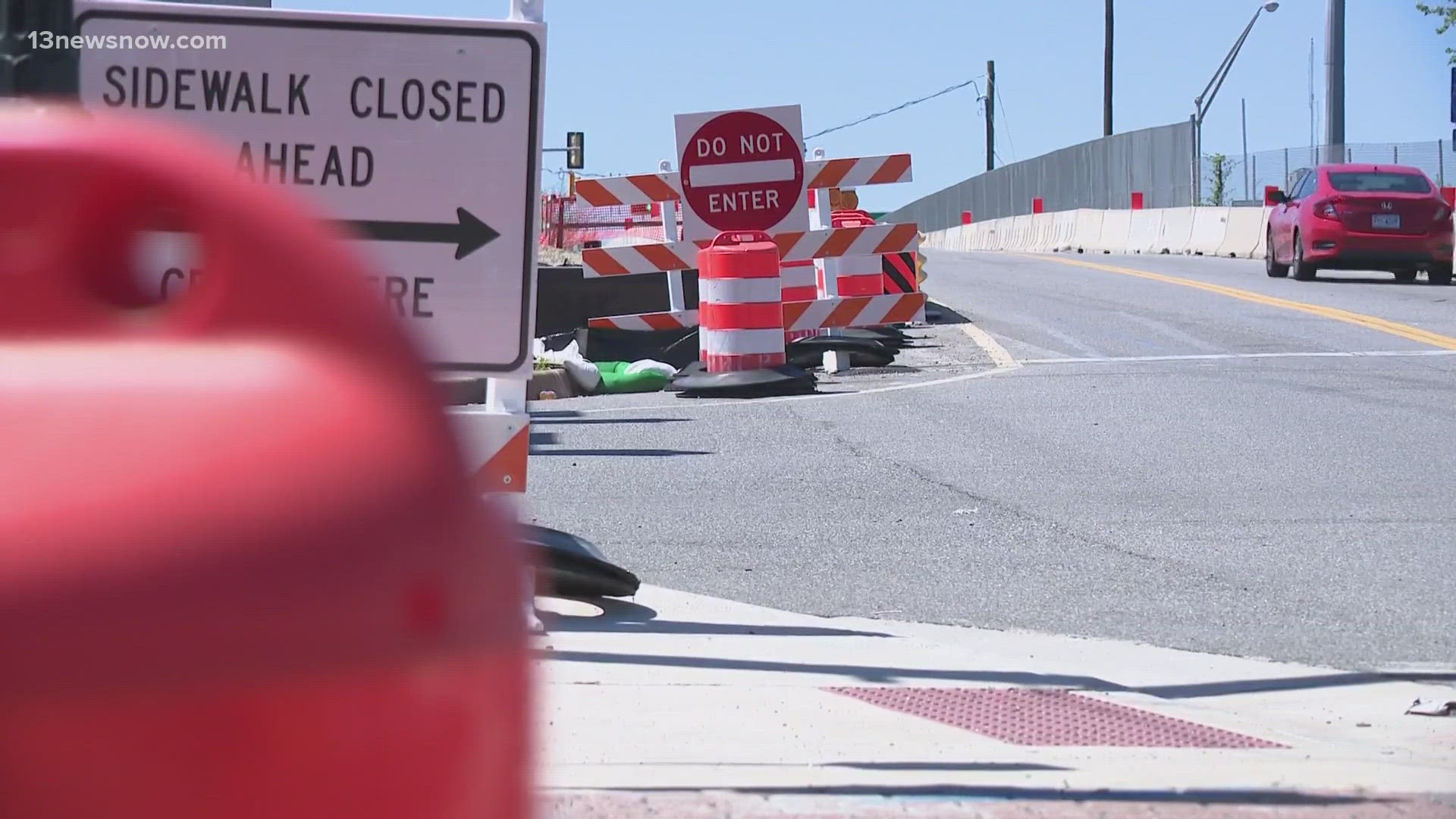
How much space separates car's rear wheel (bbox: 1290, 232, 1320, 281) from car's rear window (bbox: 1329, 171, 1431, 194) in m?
0.94

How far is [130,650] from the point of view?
0.93 m

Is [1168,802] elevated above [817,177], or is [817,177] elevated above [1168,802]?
[817,177]

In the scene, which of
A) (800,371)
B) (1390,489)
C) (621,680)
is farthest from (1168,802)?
(800,371)

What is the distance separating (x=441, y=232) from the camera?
4.35 meters

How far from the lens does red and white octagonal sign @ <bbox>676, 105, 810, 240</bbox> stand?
43.0 ft

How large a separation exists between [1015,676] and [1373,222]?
767 inches

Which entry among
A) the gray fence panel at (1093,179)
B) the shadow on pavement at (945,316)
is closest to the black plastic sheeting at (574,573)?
the shadow on pavement at (945,316)

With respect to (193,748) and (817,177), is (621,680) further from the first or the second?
(817,177)

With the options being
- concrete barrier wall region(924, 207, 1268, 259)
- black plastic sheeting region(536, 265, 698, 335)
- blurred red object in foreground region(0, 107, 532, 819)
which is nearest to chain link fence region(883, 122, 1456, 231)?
concrete barrier wall region(924, 207, 1268, 259)

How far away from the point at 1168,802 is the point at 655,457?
570 cm

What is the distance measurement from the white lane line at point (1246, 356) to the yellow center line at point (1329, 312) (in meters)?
0.63

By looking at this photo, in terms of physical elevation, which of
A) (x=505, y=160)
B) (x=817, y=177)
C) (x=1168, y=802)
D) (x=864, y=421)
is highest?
(x=817, y=177)

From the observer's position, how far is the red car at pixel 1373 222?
2242 centimetres

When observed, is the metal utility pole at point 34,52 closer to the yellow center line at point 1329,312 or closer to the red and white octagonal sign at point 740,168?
the red and white octagonal sign at point 740,168
